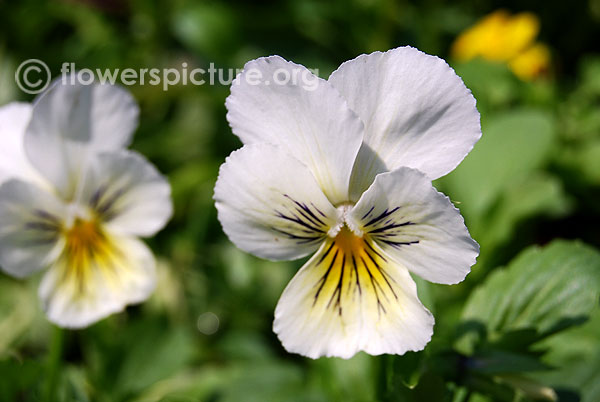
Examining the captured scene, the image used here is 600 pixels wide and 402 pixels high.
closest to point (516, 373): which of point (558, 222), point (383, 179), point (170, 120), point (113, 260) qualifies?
point (383, 179)

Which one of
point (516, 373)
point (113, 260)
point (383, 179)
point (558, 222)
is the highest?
point (383, 179)

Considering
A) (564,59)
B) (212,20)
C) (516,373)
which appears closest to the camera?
(516,373)

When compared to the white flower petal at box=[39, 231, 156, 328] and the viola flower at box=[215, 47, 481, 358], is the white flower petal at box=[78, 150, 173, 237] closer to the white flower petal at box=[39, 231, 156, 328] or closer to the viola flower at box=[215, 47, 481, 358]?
the white flower petal at box=[39, 231, 156, 328]

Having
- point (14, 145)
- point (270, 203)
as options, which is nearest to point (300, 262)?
point (14, 145)

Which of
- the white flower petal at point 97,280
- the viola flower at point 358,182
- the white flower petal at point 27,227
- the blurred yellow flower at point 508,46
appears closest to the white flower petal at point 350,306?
the viola flower at point 358,182

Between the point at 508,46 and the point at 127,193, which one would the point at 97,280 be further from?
the point at 508,46

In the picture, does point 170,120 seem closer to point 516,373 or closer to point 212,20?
point 212,20

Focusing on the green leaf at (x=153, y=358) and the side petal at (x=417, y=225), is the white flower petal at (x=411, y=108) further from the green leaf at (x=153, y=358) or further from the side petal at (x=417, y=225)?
the green leaf at (x=153, y=358)
